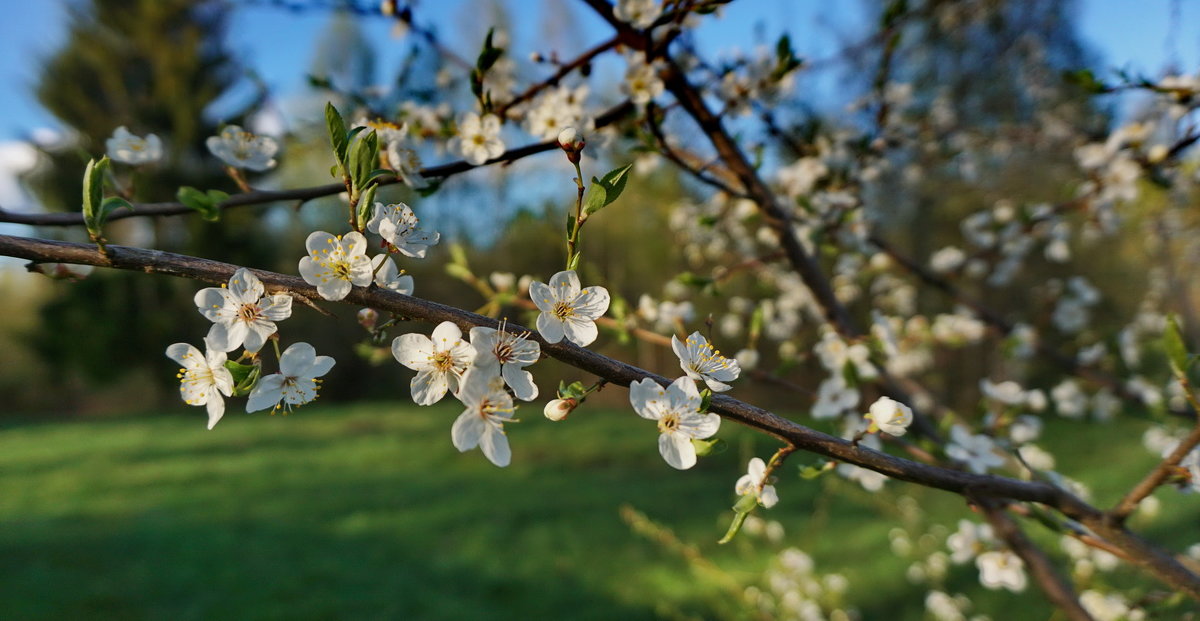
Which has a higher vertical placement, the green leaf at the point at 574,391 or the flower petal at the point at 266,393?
the green leaf at the point at 574,391

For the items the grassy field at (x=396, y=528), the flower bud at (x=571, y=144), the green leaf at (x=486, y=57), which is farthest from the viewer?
the grassy field at (x=396, y=528)

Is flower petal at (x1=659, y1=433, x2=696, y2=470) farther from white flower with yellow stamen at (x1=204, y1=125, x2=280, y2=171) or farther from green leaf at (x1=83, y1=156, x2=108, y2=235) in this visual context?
white flower with yellow stamen at (x1=204, y1=125, x2=280, y2=171)

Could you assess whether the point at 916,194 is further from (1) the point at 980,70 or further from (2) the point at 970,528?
(2) the point at 970,528

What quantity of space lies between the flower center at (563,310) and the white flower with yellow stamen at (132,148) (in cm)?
81

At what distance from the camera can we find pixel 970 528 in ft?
4.66

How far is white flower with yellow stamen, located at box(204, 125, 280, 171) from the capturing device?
1050mm

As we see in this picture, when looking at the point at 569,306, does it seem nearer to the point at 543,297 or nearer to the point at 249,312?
the point at 543,297

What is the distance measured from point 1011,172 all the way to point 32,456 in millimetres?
8207

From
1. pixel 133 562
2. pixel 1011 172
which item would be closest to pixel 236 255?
pixel 133 562

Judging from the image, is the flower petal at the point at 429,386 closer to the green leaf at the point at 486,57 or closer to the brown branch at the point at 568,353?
the brown branch at the point at 568,353

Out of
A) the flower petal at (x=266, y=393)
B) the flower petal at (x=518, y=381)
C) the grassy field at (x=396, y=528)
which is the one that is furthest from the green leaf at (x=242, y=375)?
the grassy field at (x=396, y=528)

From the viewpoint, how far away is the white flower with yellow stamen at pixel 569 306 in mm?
648

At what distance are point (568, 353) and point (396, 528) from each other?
12.2ft

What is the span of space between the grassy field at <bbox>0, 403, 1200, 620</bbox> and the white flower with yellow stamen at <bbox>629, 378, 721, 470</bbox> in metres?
1.43
